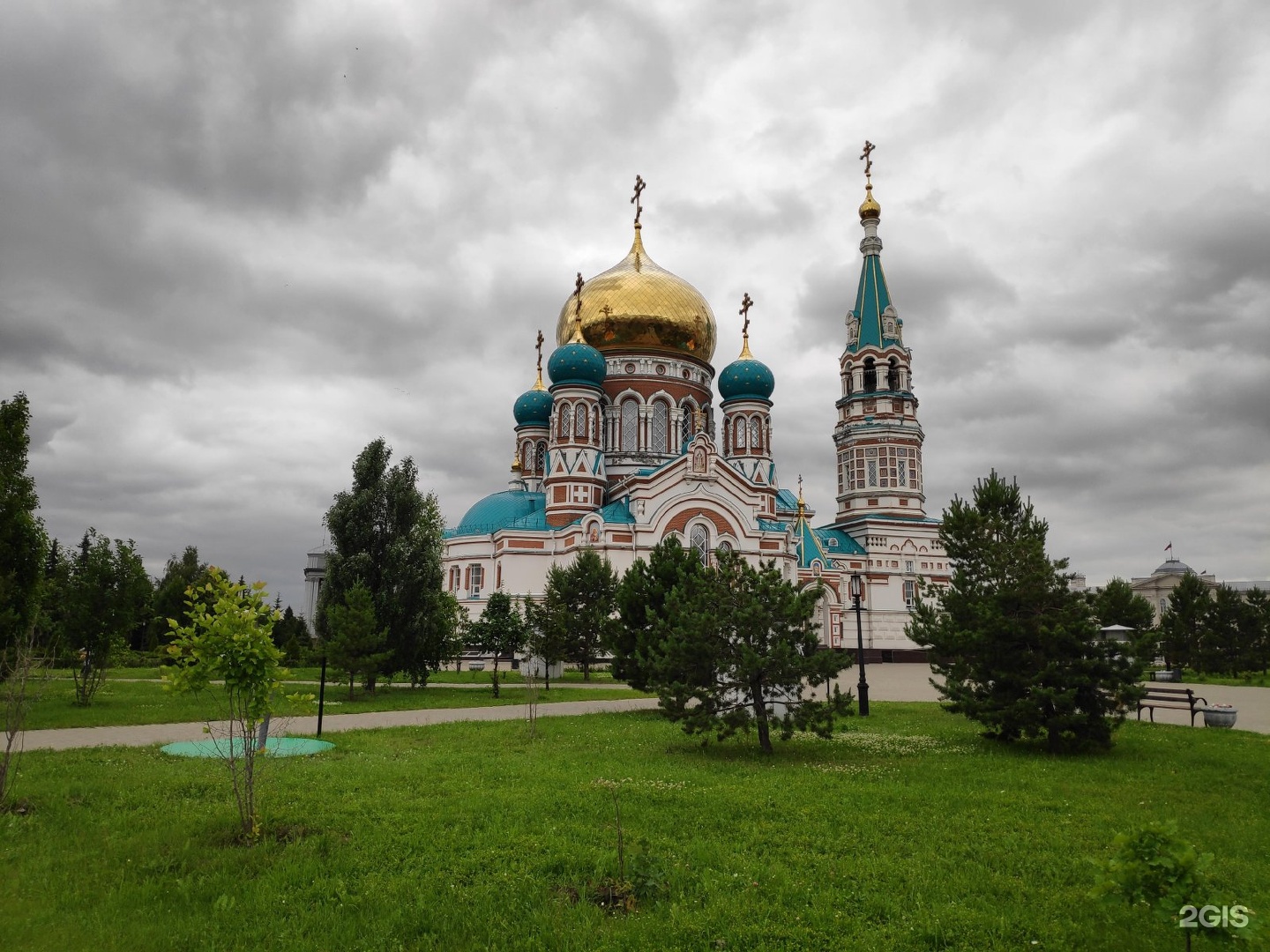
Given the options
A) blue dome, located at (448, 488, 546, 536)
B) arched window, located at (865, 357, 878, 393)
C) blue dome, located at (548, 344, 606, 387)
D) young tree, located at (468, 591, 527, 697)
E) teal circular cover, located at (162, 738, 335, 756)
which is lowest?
teal circular cover, located at (162, 738, 335, 756)

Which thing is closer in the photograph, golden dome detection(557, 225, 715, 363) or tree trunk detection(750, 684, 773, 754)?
tree trunk detection(750, 684, 773, 754)

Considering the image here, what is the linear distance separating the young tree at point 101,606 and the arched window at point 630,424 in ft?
100

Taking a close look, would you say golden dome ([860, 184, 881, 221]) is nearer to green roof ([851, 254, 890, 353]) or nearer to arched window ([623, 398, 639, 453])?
green roof ([851, 254, 890, 353])

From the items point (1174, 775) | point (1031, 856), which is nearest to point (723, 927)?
point (1031, 856)

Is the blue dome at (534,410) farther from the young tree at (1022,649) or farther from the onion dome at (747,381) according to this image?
the young tree at (1022,649)

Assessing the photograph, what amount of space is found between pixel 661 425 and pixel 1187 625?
90.8ft

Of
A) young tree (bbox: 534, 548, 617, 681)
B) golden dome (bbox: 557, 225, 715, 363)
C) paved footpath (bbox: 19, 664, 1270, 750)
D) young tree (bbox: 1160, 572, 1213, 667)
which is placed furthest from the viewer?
golden dome (bbox: 557, 225, 715, 363)

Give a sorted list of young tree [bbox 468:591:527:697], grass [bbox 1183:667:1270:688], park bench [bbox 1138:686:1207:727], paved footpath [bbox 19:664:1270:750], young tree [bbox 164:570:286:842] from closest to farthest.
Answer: young tree [bbox 164:570:286:842] < paved footpath [bbox 19:664:1270:750] < park bench [bbox 1138:686:1207:727] < young tree [bbox 468:591:527:697] < grass [bbox 1183:667:1270:688]

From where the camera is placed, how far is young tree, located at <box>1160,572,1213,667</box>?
33.2 metres

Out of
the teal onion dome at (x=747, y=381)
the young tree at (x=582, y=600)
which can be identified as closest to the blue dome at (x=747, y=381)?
the teal onion dome at (x=747, y=381)

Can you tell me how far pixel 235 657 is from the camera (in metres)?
7.89

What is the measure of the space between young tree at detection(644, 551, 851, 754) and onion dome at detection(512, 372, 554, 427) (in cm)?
3935

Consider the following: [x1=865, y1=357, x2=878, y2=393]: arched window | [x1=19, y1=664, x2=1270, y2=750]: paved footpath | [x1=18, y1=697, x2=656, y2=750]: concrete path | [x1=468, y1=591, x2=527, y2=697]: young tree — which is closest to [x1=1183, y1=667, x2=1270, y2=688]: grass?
[x1=19, y1=664, x2=1270, y2=750]: paved footpath

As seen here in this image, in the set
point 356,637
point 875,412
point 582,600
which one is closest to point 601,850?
point 356,637
